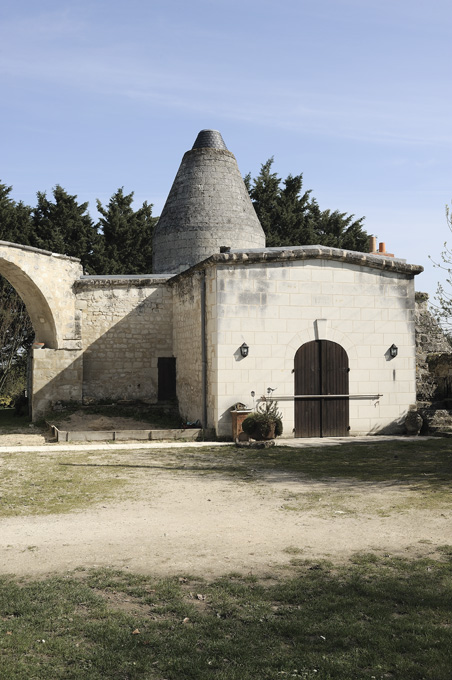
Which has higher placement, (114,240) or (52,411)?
(114,240)

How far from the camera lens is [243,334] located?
43.2 ft

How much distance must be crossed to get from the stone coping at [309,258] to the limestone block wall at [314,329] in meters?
0.10

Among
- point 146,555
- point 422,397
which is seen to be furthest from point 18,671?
point 422,397

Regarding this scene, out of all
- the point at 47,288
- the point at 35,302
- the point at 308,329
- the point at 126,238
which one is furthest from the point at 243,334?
the point at 126,238

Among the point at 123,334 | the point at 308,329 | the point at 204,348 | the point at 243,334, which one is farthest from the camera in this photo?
the point at 123,334

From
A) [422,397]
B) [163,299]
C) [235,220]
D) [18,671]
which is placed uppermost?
[235,220]

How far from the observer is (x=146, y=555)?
5.37 meters

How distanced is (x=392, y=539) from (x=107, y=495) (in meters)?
3.78

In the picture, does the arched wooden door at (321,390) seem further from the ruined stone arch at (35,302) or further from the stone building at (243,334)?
the ruined stone arch at (35,302)

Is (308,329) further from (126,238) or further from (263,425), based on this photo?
(126,238)

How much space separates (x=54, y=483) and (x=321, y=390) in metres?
6.96

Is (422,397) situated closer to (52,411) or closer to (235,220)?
(235,220)

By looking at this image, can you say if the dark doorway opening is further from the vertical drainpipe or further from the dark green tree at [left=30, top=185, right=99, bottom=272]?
the dark green tree at [left=30, top=185, right=99, bottom=272]

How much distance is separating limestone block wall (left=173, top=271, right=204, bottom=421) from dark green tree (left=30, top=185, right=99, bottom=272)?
11.2 metres
